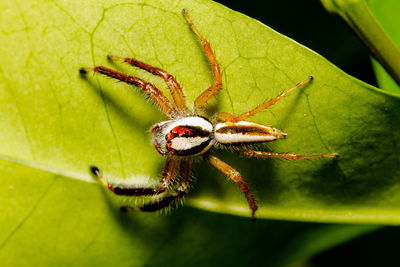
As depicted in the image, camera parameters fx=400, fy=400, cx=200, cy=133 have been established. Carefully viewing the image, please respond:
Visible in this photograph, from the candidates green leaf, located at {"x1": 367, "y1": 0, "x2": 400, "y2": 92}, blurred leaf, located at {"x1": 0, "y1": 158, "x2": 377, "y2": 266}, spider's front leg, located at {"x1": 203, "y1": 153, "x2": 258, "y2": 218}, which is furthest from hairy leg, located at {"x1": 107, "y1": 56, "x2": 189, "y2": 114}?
green leaf, located at {"x1": 367, "y1": 0, "x2": 400, "y2": 92}

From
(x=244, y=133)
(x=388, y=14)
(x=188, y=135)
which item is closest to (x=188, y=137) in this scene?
(x=188, y=135)

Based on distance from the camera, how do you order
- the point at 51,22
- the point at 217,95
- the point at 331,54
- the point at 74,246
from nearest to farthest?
the point at 51,22, the point at 74,246, the point at 217,95, the point at 331,54

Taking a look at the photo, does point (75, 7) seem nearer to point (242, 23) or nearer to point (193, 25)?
point (193, 25)

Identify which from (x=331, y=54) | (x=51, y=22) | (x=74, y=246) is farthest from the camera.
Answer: (x=331, y=54)

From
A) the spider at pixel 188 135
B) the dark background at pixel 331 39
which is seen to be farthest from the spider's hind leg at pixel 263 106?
the dark background at pixel 331 39

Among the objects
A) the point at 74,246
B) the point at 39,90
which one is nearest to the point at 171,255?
the point at 74,246

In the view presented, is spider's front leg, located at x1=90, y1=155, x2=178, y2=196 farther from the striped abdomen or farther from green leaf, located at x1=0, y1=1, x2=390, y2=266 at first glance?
the striped abdomen

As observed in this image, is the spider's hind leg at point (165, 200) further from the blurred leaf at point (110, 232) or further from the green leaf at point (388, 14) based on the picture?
the green leaf at point (388, 14)
